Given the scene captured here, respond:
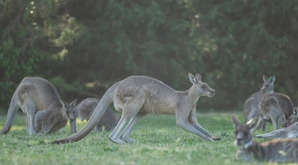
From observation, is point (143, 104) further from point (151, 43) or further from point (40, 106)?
point (151, 43)

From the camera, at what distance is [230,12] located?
25266 millimetres

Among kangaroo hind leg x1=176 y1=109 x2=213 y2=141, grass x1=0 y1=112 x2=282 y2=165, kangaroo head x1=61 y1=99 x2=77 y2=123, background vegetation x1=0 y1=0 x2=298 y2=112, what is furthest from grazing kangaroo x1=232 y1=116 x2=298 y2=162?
background vegetation x1=0 y1=0 x2=298 y2=112

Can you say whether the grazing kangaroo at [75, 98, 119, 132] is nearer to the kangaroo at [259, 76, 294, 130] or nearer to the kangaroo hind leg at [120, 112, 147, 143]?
the kangaroo at [259, 76, 294, 130]

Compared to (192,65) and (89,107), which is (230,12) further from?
(89,107)

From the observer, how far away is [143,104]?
10.5 m

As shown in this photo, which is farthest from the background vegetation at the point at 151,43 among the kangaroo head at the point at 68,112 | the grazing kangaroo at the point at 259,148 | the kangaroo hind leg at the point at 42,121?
the grazing kangaroo at the point at 259,148

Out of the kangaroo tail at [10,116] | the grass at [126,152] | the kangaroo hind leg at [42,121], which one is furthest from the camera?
the kangaroo hind leg at [42,121]

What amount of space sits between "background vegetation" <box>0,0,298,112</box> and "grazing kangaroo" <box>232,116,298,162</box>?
15.7 m

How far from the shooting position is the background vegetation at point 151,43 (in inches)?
896

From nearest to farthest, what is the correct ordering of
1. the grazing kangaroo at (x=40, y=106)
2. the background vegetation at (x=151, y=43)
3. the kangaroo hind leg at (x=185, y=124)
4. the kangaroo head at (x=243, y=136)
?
the kangaroo head at (x=243, y=136) → the kangaroo hind leg at (x=185, y=124) → the grazing kangaroo at (x=40, y=106) → the background vegetation at (x=151, y=43)

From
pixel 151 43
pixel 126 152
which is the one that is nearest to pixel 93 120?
pixel 126 152

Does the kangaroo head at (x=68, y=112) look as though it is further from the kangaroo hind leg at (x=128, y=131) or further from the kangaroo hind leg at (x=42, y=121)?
the kangaroo hind leg at (x=128, y=131)

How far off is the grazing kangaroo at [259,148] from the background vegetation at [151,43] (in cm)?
1573

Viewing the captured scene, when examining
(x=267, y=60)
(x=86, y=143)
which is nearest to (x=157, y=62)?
(x=267, y=60)
